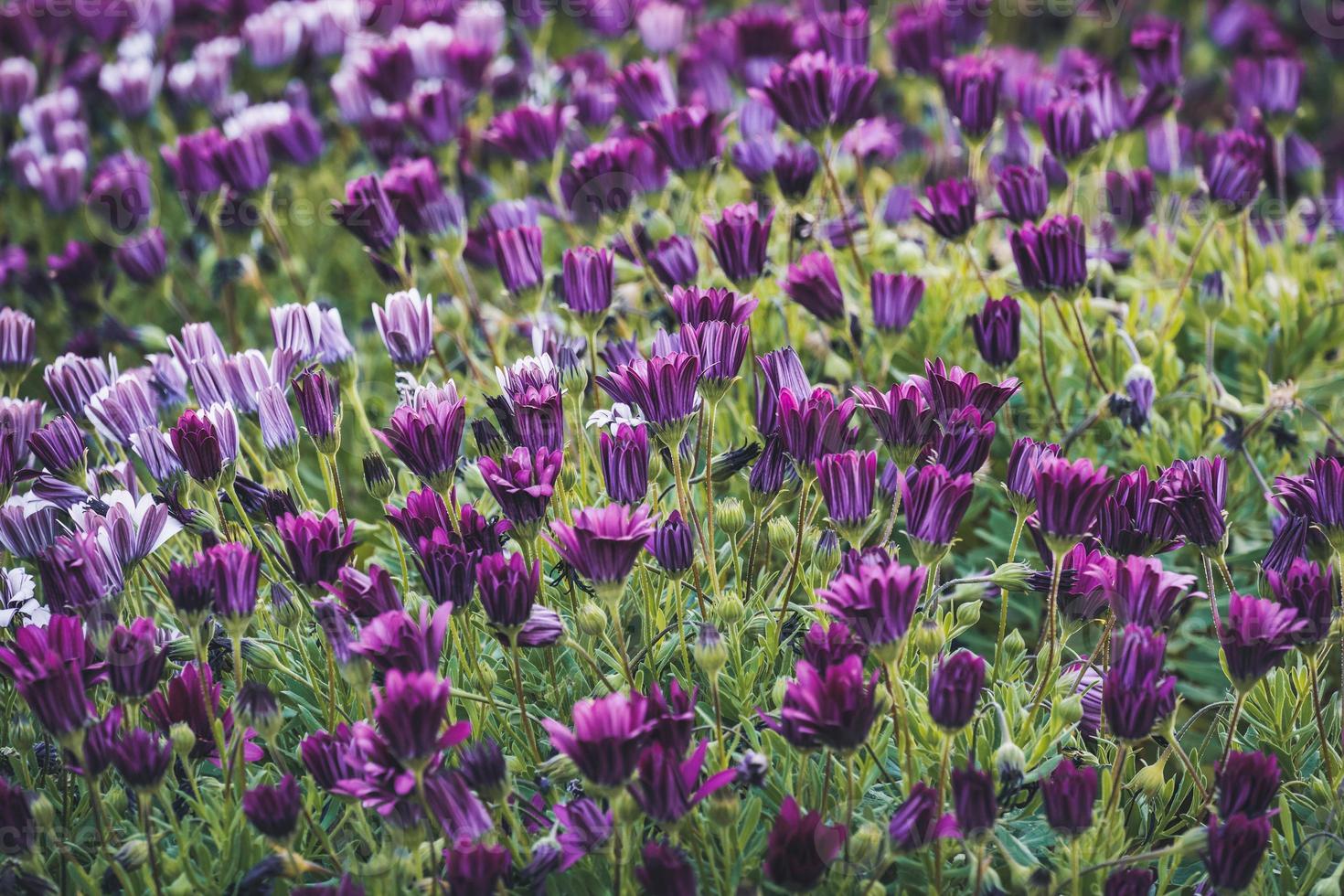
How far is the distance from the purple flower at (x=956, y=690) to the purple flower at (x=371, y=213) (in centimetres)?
178

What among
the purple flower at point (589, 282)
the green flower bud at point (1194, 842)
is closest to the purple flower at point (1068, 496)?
the green flower bud at point (1194, 842)

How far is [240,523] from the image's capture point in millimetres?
2639

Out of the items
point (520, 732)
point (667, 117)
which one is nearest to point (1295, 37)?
point (667, 117)

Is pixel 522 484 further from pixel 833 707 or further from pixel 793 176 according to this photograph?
pixel 793 176

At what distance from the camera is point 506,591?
1.88 metres

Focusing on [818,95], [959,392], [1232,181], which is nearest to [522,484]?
[959,392]

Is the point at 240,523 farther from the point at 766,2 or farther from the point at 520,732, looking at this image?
the point at 766,2

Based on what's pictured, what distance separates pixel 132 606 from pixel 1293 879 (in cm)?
214

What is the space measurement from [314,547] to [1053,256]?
5.27 ft

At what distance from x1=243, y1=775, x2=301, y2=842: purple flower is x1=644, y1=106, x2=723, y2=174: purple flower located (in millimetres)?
1865

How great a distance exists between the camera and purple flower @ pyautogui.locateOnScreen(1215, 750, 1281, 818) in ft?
5.99

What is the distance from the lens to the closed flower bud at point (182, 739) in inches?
77.3

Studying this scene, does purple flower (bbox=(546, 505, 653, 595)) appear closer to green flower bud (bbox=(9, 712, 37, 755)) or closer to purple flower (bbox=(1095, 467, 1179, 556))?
purple flower (bbox=(1095, 467, 1179, 556))

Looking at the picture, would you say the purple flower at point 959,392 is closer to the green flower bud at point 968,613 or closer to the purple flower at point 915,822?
the green flower bud at point 968,613
